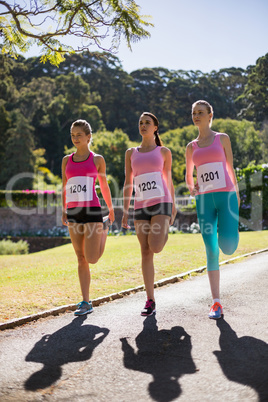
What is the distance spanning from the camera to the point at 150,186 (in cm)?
525

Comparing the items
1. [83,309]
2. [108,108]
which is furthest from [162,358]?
[108,108]

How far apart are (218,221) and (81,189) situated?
157 cm

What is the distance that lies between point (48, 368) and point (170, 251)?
26.6ft

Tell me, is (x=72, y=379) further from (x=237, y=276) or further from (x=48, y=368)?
(x=237, y=276)

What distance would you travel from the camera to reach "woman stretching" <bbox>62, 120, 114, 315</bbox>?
5.35 meters

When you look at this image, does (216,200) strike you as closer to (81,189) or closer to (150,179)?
(150,179)

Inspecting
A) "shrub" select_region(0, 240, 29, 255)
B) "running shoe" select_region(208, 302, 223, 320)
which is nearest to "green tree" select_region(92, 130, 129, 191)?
"shrub" select_region(0, 240, 29, 255)

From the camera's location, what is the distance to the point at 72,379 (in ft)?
11.1

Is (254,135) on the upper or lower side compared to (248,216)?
upper

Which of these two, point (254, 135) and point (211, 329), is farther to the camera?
point (254, 135)

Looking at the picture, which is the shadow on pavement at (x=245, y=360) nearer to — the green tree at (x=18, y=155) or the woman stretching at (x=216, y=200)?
the woman stretching at (x=216, y=200)

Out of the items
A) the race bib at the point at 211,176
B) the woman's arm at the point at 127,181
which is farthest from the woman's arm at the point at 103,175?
the race bib at the point at 211,176

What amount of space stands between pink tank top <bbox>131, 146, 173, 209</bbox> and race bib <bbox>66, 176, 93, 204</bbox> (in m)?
0.53

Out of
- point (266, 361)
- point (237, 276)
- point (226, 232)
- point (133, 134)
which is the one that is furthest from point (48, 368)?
point (133, 134)
